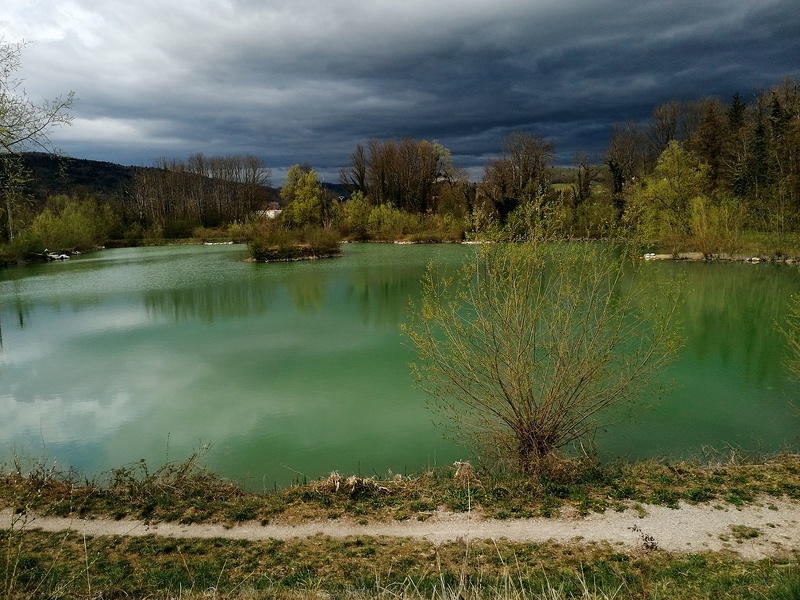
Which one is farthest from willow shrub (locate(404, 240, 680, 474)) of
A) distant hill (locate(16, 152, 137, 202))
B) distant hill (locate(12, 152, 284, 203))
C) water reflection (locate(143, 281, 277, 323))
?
distant hill (locate(16, 152, 137, 202))

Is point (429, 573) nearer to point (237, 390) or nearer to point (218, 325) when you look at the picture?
point (237, 390)

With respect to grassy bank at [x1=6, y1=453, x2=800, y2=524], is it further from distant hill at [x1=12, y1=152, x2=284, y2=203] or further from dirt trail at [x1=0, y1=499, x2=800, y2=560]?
distant hill at [x1=12, y1=152, x2=284, y2=203]

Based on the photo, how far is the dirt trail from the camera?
5621 millimetres

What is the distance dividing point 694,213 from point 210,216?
247ft

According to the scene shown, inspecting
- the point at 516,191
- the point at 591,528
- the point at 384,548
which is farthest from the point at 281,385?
Result: the point at 516,191

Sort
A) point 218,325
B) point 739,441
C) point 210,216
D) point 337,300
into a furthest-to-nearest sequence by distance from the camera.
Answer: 1. point 210,216
2. point 337,300
3. point 218,325
4. point 739,441

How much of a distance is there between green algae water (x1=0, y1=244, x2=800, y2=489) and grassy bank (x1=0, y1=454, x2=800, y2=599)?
1.41 metres

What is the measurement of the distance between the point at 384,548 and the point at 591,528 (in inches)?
92.9

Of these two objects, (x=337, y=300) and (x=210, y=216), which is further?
(x=210, y=216)

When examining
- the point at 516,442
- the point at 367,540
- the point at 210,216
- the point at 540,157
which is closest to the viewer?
the point at 367,540

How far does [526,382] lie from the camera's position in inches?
297

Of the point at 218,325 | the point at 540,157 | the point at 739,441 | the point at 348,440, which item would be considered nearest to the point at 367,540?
the point at 348,440

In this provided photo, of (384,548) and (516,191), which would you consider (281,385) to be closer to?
(384,548)

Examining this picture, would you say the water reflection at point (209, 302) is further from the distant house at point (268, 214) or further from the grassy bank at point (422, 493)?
the distant house at point (268, 214)
